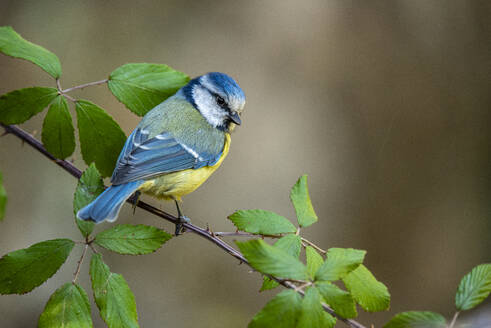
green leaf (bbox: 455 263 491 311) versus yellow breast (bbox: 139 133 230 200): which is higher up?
yellow breast (bbox: 139 133 230 200)

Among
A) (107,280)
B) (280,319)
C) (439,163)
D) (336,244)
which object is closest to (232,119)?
(107,280)

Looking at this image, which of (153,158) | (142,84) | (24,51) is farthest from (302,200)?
(24,51)

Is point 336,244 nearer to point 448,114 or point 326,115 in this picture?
point 326,115

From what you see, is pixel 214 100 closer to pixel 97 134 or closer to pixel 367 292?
pixel 97 134

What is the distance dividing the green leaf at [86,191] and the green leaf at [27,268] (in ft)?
0.28

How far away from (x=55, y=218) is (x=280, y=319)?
2119mm

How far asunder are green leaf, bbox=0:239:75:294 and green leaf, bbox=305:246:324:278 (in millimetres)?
462

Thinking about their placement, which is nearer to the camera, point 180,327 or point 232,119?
point 232,119

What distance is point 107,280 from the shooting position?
0.90 meters

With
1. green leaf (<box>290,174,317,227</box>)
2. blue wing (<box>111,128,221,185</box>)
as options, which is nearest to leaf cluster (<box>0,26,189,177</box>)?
blue wing (<box>111,128,221,185</box>)

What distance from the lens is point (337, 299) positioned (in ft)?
2.66

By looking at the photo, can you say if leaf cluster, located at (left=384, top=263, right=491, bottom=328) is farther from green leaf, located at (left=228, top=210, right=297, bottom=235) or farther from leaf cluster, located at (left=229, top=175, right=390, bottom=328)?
green leaf, located at (left=228, top=210, right=297, bottom=235)

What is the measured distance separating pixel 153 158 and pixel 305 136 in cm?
174

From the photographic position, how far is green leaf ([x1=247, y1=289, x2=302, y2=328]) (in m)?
0.76
